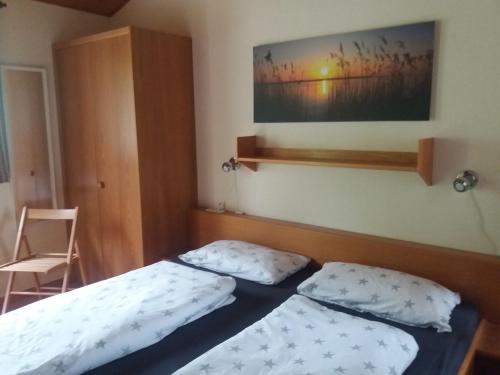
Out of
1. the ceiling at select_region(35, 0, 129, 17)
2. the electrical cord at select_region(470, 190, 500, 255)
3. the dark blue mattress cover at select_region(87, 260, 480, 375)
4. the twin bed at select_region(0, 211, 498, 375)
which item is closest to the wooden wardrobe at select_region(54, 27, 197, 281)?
the ceiling at select_region(35, 0, 129, 17)

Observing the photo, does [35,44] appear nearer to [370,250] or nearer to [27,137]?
[27,137]

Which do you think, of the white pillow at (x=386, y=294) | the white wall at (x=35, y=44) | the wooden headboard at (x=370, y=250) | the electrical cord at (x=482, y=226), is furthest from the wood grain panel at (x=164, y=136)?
the electrical cord at (x=482, y=226)

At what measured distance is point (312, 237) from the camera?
254 centimetres

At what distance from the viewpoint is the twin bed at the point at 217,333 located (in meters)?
1.51

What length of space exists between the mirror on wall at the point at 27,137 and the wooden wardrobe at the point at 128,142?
0.15 m

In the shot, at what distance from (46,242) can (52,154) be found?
2.24 feet

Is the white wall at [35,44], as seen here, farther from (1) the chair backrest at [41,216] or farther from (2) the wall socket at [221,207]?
(2) the wall socket at [221,207]

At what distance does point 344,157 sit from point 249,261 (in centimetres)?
80

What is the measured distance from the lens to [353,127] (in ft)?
7.84

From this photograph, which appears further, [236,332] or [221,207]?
[221,207]

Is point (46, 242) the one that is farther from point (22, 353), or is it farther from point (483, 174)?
point (483, 174)

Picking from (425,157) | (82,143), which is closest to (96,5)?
(82,143)

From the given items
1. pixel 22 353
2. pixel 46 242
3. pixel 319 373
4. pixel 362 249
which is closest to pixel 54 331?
pixel 22 353

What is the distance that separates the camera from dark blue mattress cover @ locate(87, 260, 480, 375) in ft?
5.17
